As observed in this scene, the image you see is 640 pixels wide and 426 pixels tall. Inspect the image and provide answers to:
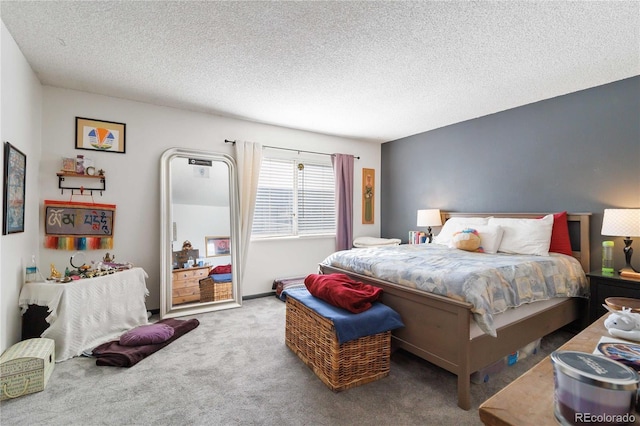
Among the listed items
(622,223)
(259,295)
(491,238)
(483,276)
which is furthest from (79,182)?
(622,223)

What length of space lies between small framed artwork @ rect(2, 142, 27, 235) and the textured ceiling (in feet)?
2.83

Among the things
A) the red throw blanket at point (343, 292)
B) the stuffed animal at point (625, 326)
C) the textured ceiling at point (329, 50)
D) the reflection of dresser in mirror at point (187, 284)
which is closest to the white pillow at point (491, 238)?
the textured ceiling at point (329, 50)

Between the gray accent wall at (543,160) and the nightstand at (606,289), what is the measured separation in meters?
0.51

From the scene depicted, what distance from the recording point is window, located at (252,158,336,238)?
170 inches

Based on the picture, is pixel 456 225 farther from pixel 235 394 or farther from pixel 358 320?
pixel 235 394

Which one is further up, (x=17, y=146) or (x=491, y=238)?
(x=17, y=146)

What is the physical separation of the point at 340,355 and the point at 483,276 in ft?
3.52

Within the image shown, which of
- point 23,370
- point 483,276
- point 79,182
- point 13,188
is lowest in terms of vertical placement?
point 23,370

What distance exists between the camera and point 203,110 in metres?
3.73

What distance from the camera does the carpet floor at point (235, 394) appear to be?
170 cm

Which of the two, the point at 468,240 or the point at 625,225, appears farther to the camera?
the point at 468,240

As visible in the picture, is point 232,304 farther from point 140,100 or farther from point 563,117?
point 563,117

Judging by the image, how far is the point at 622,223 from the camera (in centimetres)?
254

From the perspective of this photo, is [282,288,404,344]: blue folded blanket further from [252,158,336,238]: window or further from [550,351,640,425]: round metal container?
[252,158,336,238]: window
